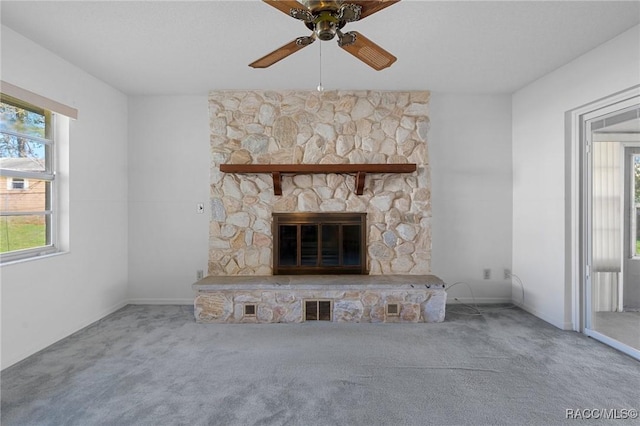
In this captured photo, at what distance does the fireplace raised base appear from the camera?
3.21 metres

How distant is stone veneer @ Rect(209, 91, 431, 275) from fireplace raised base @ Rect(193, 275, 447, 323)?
0.48m

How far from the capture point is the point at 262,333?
2.95 m

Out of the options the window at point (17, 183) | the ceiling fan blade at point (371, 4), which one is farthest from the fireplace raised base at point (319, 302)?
the ceiling fan blade at point (371, 4)

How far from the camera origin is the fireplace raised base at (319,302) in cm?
321

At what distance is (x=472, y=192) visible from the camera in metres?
3.80

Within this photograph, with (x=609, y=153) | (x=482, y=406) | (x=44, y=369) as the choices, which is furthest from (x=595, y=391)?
(x=44, y=369)

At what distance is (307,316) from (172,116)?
2.84 metres

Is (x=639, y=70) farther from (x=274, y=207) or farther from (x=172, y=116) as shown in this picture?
(x=172, y=116)

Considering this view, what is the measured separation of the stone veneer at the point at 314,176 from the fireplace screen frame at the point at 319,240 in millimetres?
69

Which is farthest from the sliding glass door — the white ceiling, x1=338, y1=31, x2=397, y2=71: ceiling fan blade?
x1=338, y1=31, x2=397, y2=71: ceiling fan blade

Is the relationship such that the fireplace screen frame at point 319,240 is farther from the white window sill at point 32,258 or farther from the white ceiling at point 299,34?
the white window sill at point 32,258

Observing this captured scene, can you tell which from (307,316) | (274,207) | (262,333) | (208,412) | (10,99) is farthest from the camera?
(274,207)

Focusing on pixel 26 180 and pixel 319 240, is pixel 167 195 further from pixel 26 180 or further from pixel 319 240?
pixel 319 240

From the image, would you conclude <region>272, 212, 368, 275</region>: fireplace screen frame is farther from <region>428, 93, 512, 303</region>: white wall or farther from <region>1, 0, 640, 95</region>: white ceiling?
<region>1, 0, 640, 95</region>: white ceiling
